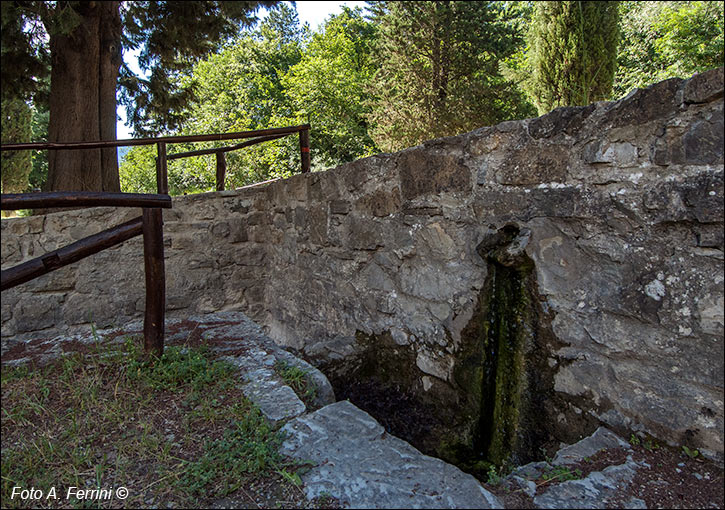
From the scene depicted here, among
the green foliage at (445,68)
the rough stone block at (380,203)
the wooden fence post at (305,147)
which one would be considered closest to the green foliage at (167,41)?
the wooden fence post at (305,147)

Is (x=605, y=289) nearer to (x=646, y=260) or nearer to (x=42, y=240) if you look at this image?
(x=646, y=260)

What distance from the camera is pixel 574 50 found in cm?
775

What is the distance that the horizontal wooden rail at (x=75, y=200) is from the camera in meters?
1.45

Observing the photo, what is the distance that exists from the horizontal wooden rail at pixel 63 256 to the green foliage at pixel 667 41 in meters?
11.6

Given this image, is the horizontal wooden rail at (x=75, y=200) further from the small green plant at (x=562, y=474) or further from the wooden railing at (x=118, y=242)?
the small green plant at (x=562, y=474)

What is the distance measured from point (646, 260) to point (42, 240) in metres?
3.62

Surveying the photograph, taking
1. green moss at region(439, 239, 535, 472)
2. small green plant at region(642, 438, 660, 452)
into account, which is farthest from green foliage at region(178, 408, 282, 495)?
small green plant at region(642, 438, 660, 452)

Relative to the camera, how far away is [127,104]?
20.0 feet

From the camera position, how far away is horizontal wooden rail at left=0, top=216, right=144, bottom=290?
142 cm

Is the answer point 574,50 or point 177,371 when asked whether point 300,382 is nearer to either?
point 177,371

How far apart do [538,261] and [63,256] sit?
1726 mm

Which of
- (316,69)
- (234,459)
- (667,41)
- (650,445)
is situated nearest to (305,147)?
(234,459)

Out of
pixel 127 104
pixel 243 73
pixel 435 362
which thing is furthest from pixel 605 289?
pixel 243 73

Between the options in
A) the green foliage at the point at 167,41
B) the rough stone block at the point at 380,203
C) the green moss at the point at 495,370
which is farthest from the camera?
the green foliage at the point at 167,41
